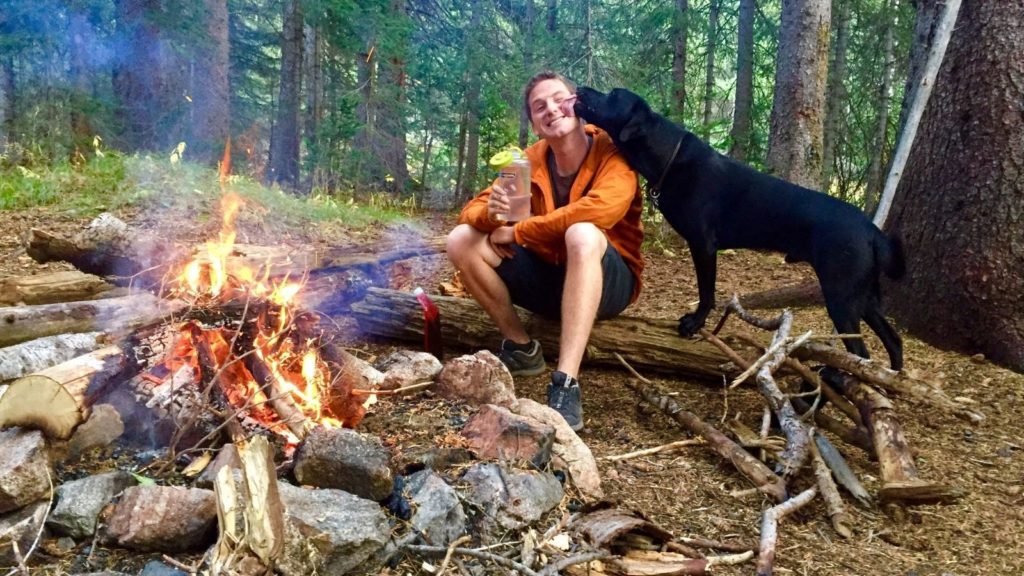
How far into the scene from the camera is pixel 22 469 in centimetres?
179

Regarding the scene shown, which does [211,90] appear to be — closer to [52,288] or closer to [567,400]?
[52,288]

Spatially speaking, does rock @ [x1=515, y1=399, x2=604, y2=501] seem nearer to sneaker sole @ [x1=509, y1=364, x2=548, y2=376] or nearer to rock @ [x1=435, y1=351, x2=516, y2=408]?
rock @ [x1=435, y1=351, x2=516, y2=408]

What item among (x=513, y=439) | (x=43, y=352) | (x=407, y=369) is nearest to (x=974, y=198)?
(x=513, y=439)

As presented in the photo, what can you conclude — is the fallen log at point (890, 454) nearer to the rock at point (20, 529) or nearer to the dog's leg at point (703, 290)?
the dog's leg at point (703, 290)

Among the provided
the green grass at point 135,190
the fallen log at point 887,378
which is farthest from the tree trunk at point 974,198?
the green grass at point 135,190

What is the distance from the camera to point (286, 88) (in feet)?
37.4

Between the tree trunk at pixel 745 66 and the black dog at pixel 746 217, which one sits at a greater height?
the tree trunk at pixel 745 66

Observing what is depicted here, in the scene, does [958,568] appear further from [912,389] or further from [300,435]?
[300,435]

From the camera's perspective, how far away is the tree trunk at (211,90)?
8.37m

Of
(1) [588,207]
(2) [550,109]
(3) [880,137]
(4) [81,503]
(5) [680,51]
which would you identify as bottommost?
(4) [81,503]

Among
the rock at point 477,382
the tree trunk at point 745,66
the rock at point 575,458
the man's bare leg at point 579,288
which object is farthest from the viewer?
the tree trunk at point 745,66

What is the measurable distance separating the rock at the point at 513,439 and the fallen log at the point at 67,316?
1.50 meters

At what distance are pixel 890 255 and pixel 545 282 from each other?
5.52 ft

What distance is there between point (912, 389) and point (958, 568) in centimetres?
75
